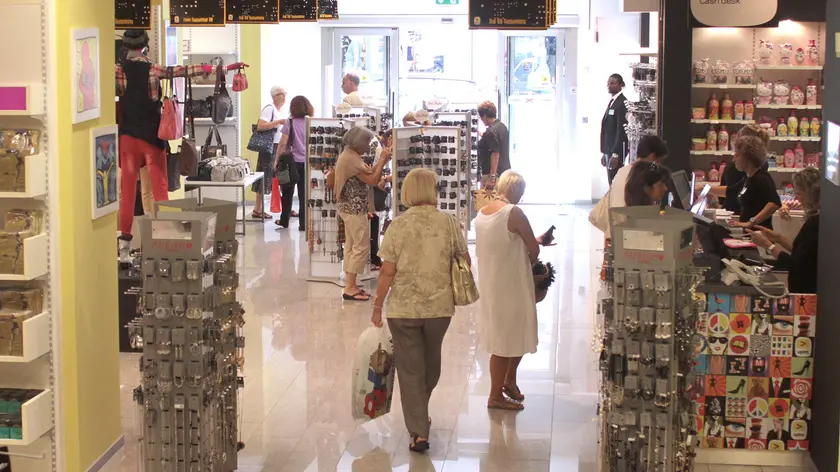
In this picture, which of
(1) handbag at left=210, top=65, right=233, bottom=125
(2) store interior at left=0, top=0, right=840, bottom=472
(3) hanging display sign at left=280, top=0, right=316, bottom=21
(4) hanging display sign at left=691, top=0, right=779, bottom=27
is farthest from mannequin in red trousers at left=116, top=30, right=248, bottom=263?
(4) hanging display sign at left=691, top=0, right=779, bottom=27

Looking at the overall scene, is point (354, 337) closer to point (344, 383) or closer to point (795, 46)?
point (344, 383)

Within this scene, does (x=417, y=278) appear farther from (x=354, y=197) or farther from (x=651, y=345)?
(x=354, y=197)

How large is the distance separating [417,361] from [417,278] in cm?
48

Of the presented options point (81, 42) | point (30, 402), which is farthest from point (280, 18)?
point (30, 402)

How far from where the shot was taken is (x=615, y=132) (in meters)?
14.4

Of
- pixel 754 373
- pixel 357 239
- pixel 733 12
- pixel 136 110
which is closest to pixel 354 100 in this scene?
pixel 357 239

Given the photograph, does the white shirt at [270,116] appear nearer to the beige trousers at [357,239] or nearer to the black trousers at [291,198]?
the black trousers at [291,198]

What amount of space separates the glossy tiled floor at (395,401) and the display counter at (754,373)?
262 mm

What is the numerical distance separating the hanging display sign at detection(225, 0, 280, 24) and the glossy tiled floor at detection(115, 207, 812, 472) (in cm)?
274

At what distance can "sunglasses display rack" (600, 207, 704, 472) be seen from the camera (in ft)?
17.3

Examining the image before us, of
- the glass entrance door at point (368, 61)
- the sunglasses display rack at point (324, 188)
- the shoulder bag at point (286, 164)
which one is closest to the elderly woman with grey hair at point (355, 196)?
the sunglasses display rack at point (324, 188)

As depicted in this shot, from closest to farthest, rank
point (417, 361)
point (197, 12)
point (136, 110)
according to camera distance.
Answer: point (417, 361) → point (136, 110) → point (197, 12)

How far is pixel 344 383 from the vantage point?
25.6 ft

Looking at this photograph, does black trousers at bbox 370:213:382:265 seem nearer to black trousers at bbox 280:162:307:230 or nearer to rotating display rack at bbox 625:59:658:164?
black trousers at bbox 280:162:307:230
